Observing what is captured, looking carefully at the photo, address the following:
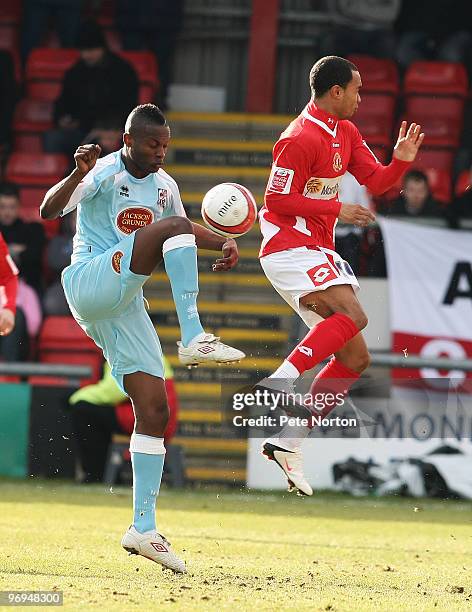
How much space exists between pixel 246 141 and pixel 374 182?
6775 mm

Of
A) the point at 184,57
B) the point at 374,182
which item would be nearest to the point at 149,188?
the point at 374,182

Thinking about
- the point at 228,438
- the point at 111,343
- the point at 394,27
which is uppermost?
the point at 394,27

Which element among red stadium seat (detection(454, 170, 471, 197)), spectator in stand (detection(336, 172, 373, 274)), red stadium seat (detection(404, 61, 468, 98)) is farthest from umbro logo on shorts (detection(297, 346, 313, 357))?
red stadium seat (detection(404, 61, 468, 98))

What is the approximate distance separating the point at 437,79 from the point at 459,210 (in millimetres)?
2461

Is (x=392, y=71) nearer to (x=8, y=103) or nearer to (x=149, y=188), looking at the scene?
(x=8, y=103)

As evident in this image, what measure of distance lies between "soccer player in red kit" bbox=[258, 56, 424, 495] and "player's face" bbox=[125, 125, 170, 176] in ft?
2.53

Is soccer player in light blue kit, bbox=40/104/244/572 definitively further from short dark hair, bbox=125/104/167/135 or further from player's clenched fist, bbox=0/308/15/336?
player's clenched fist, bbox=0/308/15/336

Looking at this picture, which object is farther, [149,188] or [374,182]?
[374,182]

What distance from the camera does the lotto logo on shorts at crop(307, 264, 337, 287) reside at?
7.47 meters

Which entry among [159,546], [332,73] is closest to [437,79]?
[332,73]

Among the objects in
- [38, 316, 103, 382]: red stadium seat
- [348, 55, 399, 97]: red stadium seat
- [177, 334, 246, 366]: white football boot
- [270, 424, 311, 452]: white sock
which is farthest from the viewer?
[348, 55, 399, 97]: red stadium seat

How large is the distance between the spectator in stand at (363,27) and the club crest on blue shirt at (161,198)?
25.6 ft

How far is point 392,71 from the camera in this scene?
1437 cm

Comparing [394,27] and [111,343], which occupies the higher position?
[394,27]
